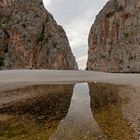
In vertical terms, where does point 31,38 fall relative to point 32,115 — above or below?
above

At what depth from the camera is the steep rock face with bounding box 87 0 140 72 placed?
298 feet

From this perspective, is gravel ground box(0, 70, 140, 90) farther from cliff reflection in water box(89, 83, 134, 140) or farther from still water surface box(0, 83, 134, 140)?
cliff reflection in water box(89, 83, 134, 140)

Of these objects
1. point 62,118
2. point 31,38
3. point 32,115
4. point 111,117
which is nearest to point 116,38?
point 31,38

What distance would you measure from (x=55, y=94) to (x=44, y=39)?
372 feet

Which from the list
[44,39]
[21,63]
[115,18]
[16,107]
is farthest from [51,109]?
[44,39]

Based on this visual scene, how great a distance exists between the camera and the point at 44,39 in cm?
13500

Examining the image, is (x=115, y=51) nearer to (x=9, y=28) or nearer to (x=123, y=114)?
(x=9, y=28)

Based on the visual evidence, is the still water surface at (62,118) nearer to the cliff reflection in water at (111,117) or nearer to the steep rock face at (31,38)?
the cliff reflection in water at (111,117)

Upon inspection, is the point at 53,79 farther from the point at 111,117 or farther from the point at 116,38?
the point at 116,38

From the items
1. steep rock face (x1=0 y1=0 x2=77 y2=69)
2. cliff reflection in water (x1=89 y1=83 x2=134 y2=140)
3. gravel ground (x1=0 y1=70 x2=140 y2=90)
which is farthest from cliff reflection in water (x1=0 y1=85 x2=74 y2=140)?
steep rock face (x1=0 y1=0 x2=77 y2=69)

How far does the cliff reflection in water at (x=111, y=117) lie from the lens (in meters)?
11.7

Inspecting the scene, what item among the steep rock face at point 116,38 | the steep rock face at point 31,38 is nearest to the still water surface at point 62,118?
the steep rock face at point 116,38

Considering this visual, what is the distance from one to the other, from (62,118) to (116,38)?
3631 inches

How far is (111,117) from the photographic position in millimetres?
14453
